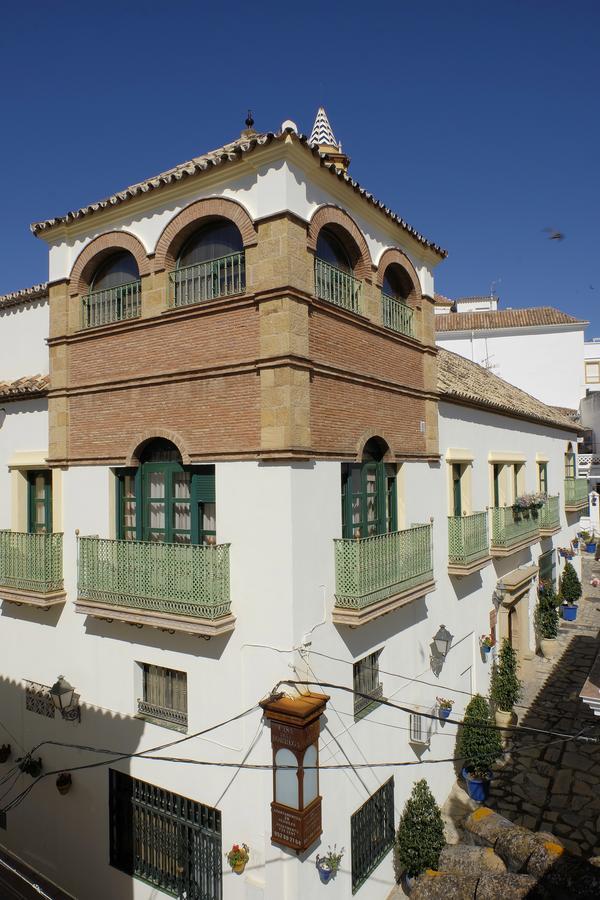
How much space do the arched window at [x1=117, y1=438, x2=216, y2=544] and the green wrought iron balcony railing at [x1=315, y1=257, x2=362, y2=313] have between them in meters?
3.11

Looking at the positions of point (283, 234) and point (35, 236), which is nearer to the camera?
point (283, 234)

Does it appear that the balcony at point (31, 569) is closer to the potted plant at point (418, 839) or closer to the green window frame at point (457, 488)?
the potted plant at point (418, 839)

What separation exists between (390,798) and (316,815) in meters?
2.54

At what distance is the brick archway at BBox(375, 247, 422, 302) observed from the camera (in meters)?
9.55

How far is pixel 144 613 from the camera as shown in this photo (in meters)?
7.72

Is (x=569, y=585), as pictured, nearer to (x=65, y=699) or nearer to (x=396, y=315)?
(x=396, y=315)

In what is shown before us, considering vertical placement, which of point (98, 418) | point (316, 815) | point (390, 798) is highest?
point (98, 418)

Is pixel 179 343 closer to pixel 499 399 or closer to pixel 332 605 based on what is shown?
pixel 332 605

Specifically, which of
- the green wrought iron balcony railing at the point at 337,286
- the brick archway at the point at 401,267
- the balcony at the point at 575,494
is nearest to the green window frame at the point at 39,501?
the green wrought iron balcony railing at the point at 337,286

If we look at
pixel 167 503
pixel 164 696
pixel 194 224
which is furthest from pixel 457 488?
pixel 194 224

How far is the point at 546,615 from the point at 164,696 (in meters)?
13.8

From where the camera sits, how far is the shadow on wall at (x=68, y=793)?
8.60 metres

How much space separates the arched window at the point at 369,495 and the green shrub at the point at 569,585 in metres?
13.9

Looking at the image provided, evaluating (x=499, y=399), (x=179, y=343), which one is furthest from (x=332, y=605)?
(x=499, y=399)
